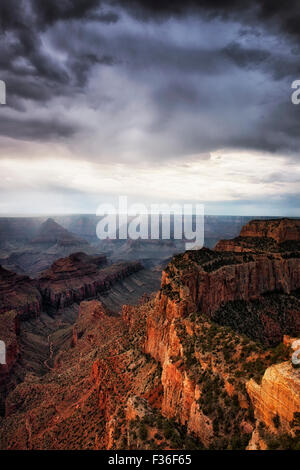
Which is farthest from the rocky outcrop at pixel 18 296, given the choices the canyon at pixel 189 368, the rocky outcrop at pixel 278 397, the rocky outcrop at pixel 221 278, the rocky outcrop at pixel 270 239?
the rocky outcrop at pixel 278 397

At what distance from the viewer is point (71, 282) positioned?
139 metres

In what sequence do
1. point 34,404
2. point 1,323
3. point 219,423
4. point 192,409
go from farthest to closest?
point 1,323 → point 34,404 → point 192,409 → point 219,423

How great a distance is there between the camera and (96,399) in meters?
36.2

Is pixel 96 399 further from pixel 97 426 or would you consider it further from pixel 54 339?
pixel 54 339

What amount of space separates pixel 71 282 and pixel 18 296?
99.2ft

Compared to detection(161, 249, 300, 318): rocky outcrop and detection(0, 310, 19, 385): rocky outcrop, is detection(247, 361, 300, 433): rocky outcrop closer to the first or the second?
detection(161, 249, 300, 318): rocky outcrop

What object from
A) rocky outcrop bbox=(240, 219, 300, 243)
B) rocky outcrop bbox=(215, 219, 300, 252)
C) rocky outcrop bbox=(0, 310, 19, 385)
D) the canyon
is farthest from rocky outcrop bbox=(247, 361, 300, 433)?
rocky outcrop bbox=(0, 310, 19, 385)

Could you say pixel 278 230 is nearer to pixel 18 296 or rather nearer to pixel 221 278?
pixel 221 278

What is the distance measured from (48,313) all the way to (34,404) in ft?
262

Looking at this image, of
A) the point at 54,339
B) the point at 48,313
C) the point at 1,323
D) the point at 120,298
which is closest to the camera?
the point at 1,323

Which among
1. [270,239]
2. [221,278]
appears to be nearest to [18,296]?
[221,278]

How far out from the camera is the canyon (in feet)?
58.3
